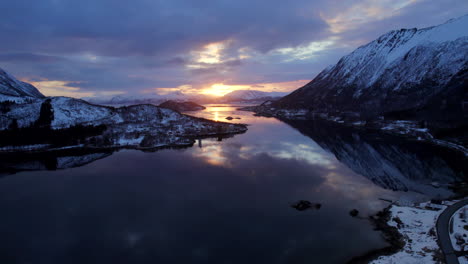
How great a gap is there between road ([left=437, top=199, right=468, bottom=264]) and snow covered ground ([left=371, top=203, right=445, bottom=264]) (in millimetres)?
535

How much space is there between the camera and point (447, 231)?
31953mm

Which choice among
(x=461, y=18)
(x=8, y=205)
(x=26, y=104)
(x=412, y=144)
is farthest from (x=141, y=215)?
(x=461, y=18)

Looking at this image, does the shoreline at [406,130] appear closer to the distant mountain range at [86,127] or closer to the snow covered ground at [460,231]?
the snow covered ground at [460,231]

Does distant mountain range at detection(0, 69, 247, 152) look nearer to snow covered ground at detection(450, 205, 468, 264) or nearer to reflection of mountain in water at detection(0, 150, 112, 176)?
reflection of mountain in water at detection(0, 150, 112, 176)

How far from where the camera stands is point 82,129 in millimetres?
110438

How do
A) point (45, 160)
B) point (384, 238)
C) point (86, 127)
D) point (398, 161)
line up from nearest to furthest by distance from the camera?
point (384, 238), point (398, 161), point (45, 160), point (86, 127)

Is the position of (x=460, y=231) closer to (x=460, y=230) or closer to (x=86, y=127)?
(x=460, y=230)

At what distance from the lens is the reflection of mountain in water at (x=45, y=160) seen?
73.4m

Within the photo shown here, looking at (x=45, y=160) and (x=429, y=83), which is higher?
(x=429, y=83)

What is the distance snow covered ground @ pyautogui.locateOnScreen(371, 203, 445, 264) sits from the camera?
92.0 ft

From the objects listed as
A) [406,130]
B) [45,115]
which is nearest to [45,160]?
[45,115]

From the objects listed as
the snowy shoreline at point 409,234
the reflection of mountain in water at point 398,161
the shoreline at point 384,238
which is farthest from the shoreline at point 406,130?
the shoreline at point 384,238

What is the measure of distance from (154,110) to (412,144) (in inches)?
4935

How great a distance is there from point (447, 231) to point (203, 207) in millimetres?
34217
